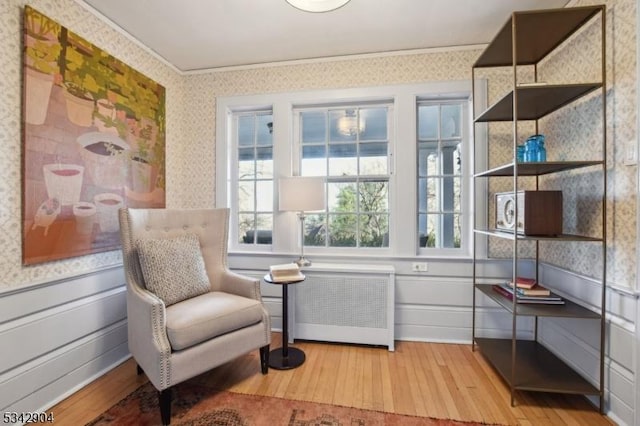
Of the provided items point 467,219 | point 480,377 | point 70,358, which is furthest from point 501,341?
point 70,358

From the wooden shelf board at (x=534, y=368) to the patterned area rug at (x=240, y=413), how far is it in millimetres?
512

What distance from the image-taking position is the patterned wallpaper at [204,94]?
1.48 meters

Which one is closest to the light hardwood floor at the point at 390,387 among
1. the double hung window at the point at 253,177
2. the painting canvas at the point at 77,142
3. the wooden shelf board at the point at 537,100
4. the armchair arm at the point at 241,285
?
the armchair arm at the point at 241,285

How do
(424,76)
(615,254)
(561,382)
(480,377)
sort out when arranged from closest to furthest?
1. (615,254)
2. (561,382)
3. (480,377)
4. (424,76)

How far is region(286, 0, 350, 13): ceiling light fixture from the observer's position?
1.63 metres

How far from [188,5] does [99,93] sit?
0.86 metres

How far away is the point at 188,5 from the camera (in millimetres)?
1932

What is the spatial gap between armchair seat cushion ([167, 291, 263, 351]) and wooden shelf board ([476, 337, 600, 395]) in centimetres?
163

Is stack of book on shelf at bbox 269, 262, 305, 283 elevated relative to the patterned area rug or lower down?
elevated

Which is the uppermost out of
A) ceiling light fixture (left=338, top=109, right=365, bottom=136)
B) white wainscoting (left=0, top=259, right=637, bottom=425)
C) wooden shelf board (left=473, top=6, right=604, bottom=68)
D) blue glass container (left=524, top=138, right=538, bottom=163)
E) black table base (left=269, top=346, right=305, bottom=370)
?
wooden shelf board (left=473, top=6, right=604, bottom=68)

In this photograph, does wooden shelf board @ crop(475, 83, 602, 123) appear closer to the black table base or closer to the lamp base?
the lamp base

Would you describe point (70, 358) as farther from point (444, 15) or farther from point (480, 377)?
→ point (444, 15)

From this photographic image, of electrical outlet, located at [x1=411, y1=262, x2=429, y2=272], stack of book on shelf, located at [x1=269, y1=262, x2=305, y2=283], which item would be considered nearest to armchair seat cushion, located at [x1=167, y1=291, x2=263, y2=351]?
stack of book on shelf, located at [x1=269, y1=262, x2=305, y2=283]

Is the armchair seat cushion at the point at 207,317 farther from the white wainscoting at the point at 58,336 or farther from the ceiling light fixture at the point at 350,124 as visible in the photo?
the ceiling light fixture at the point at 350,124
